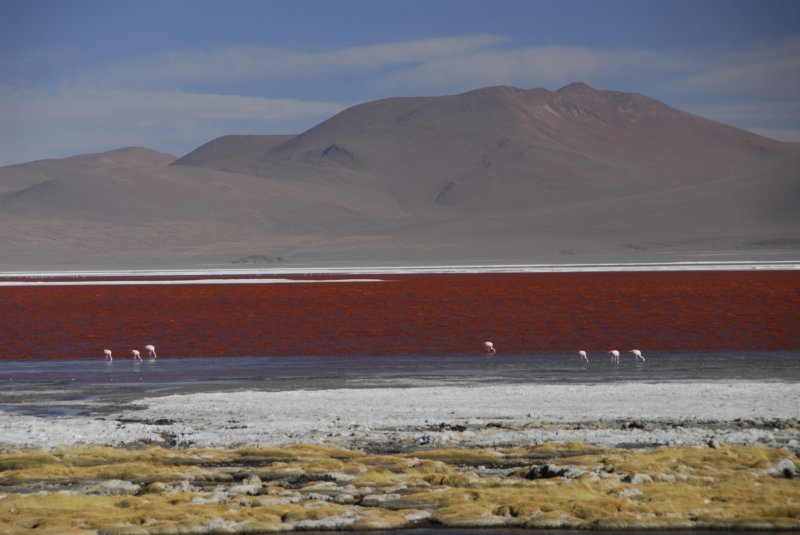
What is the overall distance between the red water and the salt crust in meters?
7.60

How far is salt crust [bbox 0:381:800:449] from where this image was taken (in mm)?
14188

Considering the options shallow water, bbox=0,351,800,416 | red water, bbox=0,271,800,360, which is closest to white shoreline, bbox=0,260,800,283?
red water, bbox=0,271,800,360

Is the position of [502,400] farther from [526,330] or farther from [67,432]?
[526,330]

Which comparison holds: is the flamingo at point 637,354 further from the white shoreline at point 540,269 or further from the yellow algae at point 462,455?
the white shoreline at point 540,269

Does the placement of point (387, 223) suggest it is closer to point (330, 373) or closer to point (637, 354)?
point (637, 354)

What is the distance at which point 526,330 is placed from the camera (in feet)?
101

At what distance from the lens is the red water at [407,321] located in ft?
89.7

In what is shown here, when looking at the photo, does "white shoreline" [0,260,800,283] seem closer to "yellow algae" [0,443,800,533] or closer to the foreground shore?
the foreground shore

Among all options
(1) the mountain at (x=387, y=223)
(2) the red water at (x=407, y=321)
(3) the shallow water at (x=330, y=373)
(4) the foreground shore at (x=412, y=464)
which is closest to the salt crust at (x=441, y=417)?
(4) the foreground shore at (x=412, y=464)

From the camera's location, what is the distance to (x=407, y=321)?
34.1m

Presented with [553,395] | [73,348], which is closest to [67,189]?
[73,348]

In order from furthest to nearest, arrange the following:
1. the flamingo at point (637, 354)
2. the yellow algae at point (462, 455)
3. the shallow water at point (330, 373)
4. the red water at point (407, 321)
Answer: the red water at point (407, 321) → the flamingo at point (637, 354) → the shallow water at point (330, 373) → the yellow algae at point (462, 455)

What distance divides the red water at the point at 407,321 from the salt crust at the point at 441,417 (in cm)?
760

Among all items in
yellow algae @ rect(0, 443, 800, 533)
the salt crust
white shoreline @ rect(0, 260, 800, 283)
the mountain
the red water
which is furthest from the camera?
the mountain
